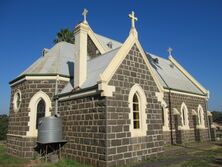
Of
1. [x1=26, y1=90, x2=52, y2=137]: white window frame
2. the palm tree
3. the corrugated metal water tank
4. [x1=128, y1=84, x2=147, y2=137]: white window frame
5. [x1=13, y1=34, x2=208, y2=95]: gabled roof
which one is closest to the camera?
[x1=128, y1=84, x2=147, y2=137]: white window frame

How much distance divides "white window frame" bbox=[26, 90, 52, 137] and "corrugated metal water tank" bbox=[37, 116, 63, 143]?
167 centimetres

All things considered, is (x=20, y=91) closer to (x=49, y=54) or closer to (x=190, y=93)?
(x=49, y=54)

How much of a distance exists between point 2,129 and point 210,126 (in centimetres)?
2627

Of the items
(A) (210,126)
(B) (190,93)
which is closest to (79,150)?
(B) (190,93)

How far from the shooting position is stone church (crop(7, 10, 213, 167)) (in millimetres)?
10664

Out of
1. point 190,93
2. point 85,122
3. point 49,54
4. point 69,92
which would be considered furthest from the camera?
point 190,93

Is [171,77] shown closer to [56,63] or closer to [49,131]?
[56,63]

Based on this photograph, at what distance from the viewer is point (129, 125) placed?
452 inches

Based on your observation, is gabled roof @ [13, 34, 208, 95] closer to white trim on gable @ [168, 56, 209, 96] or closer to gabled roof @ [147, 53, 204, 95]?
gabled roof @ [147, 53, 204, 95]

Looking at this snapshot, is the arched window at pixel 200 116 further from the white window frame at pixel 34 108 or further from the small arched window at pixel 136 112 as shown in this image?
the white window frame at pixel 34 108

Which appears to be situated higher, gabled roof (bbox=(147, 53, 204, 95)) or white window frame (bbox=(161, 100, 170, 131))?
gabled roof (bbox=(147, 53, 204, 95))

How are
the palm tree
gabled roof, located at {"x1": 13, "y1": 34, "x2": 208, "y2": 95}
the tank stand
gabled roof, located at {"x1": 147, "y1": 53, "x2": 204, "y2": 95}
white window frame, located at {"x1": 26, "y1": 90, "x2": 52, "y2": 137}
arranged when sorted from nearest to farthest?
1. gabled roof, located at {"x1": 13, "y1": 34, "x2": 208, "y2": 95}
2. the tank stand
3. white window frame, located at {"x1": 26, "y1": 90, "x2": 52, "y2": 137}
4. gabled roof, located at {"x1": 147, "y1": 53, "x2": 204, "y2": 95}
5. the palm tree

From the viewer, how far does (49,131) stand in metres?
12.6

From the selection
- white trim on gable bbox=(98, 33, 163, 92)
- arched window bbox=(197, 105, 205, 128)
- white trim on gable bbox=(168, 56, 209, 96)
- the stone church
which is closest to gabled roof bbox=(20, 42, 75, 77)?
the stone church
